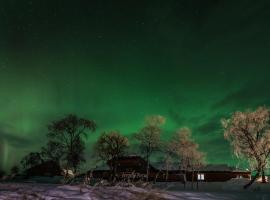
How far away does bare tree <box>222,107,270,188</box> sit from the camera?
4725 centimetres

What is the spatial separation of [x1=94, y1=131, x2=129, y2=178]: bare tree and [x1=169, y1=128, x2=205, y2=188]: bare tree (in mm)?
13540

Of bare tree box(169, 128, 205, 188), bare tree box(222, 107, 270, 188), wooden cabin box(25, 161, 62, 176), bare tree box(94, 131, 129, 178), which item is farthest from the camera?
wooden cabin box(25, 161, 62, 176)

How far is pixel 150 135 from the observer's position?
2530 inches

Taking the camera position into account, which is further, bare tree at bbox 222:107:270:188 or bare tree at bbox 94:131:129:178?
bare tree at bbox 94:131:129:178

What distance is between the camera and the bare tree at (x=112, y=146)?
72.8 metres

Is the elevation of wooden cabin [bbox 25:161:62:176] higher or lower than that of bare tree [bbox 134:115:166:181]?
lower

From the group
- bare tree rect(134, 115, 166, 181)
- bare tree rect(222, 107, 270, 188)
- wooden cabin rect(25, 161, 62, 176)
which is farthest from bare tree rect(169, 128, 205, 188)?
wooden cabin rect(25, 161, 62, 176)

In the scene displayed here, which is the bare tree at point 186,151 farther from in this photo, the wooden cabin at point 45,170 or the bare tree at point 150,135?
the wooden cabin at point 45,170

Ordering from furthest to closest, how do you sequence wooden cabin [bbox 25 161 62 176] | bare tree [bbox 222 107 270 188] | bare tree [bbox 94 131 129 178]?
wooden cabin [bbox 25 161 62 176]
bare tree [bbox 94 131 129 178]
bare tree [bbox 222 107 270 188]

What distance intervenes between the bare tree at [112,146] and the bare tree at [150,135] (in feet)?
27.6

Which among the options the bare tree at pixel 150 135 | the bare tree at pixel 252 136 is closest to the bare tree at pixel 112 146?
the bare tree at pixel 150 135

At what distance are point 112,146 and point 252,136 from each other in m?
33.2

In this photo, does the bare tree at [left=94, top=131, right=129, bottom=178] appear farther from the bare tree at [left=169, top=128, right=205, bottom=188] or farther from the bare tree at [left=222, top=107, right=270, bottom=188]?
the bare tree at [left=222, top=107, right=270, bottom=188]

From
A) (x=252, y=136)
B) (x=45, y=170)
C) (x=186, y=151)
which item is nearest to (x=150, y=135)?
(x=186, y=151)
